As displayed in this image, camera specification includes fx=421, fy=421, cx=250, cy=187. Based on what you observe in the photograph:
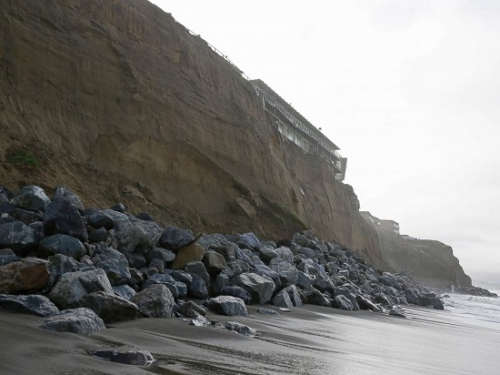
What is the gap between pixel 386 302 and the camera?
1390 cm

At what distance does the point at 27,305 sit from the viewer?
398 cm

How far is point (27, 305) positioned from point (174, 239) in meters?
3.83

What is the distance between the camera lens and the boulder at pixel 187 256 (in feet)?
24.3

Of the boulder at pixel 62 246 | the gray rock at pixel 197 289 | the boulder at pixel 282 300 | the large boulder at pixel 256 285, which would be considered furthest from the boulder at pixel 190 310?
the boulder at pixel 282 300

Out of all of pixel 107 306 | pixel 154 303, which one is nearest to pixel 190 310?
pixel 154 303

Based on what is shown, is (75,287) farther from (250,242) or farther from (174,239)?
(250,242)

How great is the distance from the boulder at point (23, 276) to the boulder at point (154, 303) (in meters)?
1.05

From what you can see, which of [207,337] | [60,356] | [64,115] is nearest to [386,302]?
[207,337]

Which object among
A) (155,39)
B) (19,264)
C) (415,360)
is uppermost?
(155,39)

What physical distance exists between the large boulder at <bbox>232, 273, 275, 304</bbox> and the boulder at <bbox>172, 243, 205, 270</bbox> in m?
0.80

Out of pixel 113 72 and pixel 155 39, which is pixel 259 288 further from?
pixel 155 39

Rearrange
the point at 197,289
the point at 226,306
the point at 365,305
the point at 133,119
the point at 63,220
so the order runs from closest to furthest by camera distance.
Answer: the point at 226,306
the point at 63,220
the point at 197,289
the point at 365,305
the point at 133,119

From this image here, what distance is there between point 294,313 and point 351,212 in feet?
115

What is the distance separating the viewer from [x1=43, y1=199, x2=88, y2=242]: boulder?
20.4 feet
